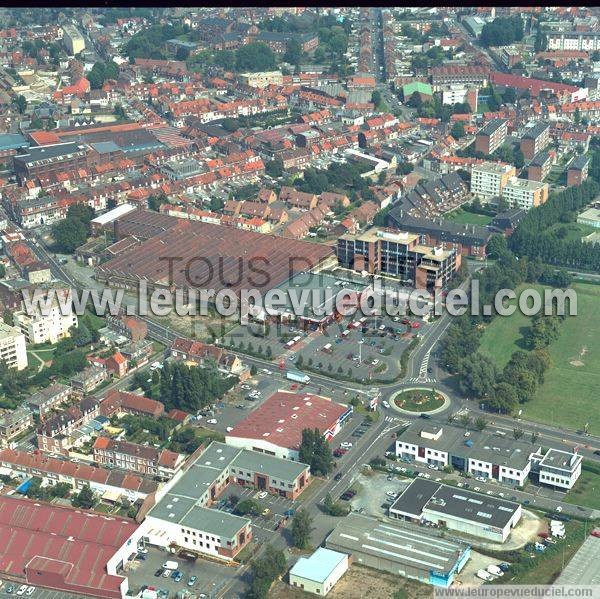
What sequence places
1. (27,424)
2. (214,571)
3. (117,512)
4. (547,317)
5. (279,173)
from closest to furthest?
(214,571), (117,512), (27,424), (547,317), (279,173)

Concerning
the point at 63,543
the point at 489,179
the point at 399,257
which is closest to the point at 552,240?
the point at 399,257

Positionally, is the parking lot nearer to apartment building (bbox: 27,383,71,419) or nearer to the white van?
the white van

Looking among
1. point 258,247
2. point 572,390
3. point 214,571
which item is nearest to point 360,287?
point 258,247

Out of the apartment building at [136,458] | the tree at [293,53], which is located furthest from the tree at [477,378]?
the tree at [293,53]

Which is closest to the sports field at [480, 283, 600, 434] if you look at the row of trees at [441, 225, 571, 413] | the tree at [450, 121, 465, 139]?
the row of trees at [441, 225, 571, 413]

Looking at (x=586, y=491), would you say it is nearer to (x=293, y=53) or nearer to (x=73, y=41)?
(x=293, y=53)

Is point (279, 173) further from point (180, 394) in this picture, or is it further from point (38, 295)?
point (180, 394)
